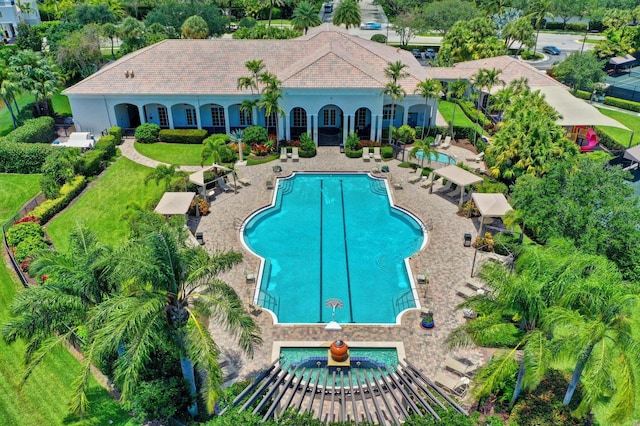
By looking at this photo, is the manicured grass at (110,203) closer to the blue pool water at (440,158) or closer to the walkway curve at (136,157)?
the walkway curve at (136,157)

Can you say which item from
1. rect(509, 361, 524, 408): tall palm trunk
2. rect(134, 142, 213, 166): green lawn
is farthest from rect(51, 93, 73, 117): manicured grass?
rect(509, 361, 524, 408): tall palm trunk

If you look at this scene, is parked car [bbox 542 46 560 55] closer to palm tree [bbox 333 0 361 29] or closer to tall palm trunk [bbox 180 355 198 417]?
palm tree [bbox 333 0 361 29]

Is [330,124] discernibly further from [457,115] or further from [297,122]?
[457,115]

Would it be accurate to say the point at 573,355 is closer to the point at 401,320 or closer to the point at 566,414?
the point at 566,414

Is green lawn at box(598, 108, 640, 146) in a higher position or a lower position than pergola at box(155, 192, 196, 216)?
lower

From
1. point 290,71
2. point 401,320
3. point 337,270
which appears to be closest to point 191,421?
Result: point 401,320

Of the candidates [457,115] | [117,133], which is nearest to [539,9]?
[457,115]
